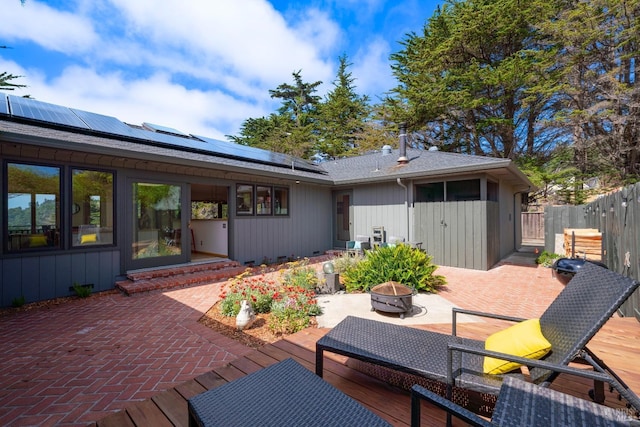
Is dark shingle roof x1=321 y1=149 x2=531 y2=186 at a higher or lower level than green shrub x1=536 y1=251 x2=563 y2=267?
higher

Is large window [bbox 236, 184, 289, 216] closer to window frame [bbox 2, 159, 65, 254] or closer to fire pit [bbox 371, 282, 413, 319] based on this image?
window frame [bbox 2, 159, 65, 254]

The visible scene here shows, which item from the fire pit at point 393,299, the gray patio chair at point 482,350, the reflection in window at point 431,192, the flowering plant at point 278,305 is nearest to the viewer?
the gray patio chair at point 482,350

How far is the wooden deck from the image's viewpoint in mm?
1842

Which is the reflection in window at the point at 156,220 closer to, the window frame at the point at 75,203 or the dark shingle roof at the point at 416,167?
the window frame at the point at 75,203

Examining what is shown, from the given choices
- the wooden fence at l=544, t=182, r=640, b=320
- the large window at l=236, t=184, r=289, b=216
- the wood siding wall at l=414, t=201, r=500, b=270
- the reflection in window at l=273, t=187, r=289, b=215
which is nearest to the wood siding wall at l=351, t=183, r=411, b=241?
the wood siding wall at l=414, t=201, r=500, b=270

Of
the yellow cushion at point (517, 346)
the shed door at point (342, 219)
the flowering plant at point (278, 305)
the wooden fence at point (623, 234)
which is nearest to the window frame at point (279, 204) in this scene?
the shed door at point (342, 219)

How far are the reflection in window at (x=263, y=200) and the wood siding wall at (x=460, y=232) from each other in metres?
4.59

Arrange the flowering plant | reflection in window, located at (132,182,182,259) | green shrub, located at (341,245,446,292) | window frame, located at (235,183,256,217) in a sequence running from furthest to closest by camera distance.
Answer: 1. window frame, located at (235,183,256,217)
2. reflection in window, located at (132,182,182,259)
3. green shrub, located at (341,245,446,292)
4. the flowering plant

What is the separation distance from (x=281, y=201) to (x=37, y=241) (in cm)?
563

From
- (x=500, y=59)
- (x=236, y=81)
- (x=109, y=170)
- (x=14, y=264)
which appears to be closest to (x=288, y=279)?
(x=109, y=170)

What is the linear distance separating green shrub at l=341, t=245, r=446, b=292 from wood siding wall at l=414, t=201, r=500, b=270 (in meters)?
2.42

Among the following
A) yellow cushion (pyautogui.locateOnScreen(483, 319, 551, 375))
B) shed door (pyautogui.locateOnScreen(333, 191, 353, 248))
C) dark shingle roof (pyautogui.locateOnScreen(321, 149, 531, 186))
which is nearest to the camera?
yellow cushion (pyautogui.locateOnScreen(483, 319, 551, 375))

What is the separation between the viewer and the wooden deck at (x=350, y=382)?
6.04ft

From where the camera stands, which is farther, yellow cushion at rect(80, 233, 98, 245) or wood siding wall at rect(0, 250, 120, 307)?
yellow cushion at rect(80, 233, 98, 245)
